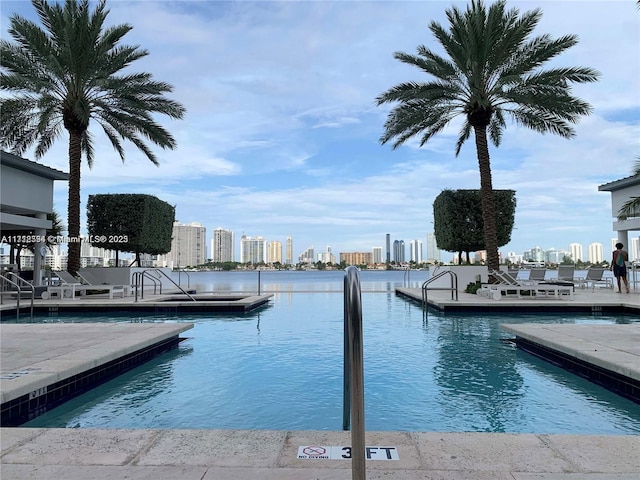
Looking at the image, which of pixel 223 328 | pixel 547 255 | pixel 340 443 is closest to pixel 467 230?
pixel 223 328

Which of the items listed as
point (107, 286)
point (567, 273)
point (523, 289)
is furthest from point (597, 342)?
point (567, 273)

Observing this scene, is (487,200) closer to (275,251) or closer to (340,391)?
(340,391)

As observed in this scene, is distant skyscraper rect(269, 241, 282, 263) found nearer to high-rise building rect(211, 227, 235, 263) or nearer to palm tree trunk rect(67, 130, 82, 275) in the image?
high-rise building rect(211, 227, 235, 263)

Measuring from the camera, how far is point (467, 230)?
1989 centimetres

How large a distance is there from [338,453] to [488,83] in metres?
15.5

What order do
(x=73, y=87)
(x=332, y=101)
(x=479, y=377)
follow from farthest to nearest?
(x=332, y=101)
(x=73, y=87)
(x=479, y=377)

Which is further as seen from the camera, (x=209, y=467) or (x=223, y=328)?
(x=223, y=328)

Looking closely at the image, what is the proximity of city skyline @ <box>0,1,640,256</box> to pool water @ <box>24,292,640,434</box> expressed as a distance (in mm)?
7965

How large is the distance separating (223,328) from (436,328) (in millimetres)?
4791

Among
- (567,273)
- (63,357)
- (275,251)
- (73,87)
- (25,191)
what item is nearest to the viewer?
(63,357)

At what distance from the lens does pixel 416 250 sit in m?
53.8

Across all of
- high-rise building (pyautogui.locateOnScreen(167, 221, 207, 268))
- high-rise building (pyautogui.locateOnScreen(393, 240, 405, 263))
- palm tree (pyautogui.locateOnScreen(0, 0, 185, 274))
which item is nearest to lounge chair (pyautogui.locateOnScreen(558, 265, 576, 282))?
palm tree (pyautogui.locateOnScreen(0, 0, 185, 274))

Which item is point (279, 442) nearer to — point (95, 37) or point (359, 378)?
point (359, 378)

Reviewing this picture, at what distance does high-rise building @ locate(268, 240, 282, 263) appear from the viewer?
86.4 metres
